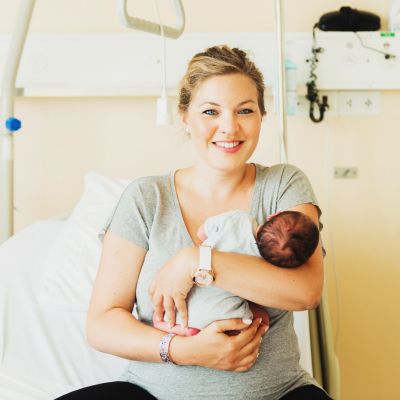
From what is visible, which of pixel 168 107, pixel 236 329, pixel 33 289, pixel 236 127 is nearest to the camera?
pixel 236 329

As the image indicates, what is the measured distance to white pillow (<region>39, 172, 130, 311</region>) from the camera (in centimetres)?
171

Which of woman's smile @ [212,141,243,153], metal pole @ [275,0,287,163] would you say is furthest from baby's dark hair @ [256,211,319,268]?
metal pole @ [275,0,287,163]

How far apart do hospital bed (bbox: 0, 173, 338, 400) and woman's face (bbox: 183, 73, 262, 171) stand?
2.06 feet

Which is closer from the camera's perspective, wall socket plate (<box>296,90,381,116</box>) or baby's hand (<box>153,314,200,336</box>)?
baby's hand (<box>153,314,200,336</box>)

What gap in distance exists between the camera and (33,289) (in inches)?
69.8

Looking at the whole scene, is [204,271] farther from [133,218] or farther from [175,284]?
[133,218]

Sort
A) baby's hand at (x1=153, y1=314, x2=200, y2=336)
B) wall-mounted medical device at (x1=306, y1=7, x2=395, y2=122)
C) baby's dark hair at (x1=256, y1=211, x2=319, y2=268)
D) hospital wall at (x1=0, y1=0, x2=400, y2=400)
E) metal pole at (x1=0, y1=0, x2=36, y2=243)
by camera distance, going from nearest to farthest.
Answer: baby's dark hair at (x1=256, y1=211, x2=319, y2=268) < baby's hand at (x1=153, y1=314, x2=200, y2=336) < metal pole at (x1=0, y1=0, x2=36, y2=243) < wall-mounted medical device at (x1=306, y1=7, x2=395, y2=122) < hospital wall at (x1=0, y1=0, x2=400, y2=400)

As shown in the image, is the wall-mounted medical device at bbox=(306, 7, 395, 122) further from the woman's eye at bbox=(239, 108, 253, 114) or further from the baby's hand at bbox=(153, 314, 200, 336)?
the baby's hand at bbox=(153, 314, 200, 336)

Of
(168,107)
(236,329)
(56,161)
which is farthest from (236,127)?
(56,161)

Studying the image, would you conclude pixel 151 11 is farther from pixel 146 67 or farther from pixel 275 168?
pixel 275 168

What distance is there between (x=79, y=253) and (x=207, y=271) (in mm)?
771

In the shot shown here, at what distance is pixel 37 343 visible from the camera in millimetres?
1577

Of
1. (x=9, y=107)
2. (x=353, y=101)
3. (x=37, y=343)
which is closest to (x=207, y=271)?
(x=37, y=343)

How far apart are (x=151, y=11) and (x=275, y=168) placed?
1.13 metres
